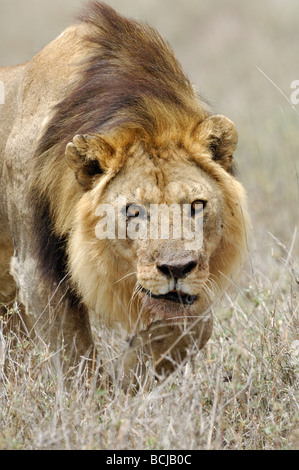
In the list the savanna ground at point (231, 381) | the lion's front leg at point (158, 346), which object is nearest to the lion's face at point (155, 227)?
the lion's front leg at point (158, 346)

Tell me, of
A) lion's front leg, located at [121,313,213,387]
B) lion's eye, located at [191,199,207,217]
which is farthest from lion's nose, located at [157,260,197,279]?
lion's front leg, located at [121,313,213,387]

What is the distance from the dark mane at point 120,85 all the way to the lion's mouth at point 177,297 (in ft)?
2.77

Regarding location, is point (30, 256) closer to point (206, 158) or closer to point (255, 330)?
point (206, 158)

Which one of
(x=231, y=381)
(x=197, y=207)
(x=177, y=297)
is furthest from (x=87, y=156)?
(x=231, y=381)

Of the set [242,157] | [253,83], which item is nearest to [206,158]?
[242,157]

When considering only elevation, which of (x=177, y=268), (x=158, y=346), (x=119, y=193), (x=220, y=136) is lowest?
(x=158, y=346)

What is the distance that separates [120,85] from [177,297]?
1151 mm

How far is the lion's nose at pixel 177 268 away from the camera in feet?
12.6

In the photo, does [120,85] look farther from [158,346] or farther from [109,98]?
[158,346]

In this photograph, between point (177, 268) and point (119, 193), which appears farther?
point (119, 193)

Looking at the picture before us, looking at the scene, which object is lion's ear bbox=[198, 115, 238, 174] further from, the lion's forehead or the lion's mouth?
the lion's mouth

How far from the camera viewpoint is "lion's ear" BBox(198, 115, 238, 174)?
431 cm
